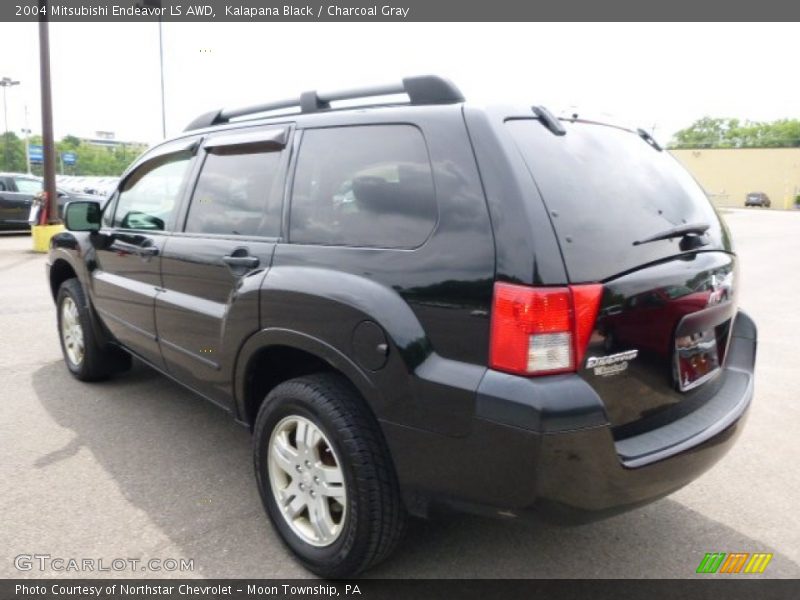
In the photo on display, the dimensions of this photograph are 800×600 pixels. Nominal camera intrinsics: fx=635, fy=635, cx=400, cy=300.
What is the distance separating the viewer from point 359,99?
2.79 metres

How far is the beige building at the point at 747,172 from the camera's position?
7019 centimetres

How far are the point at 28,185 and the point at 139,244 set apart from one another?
1554 cm

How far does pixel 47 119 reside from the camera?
42.4 feet

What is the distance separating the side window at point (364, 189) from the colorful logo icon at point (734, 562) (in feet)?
6.08

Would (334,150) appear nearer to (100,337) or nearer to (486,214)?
(486,214)

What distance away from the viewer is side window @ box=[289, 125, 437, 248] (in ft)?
7.55

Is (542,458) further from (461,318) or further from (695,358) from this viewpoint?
(695,358)

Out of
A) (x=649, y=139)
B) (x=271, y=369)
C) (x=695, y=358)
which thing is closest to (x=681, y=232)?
(x=695, y=358)

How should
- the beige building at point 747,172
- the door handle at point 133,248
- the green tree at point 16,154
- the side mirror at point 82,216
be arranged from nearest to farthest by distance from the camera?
the door handle at point 133,248 → the side mirror at point 82,216 → the beige building at point 747,172 → the green tree at point 16,154

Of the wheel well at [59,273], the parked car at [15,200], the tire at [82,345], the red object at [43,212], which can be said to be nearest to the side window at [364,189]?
the tire at [82,345]

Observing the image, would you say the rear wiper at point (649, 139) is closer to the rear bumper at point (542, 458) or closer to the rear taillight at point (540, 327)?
the rear taillight at point (540, 327)

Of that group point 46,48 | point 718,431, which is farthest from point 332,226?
point 46,48

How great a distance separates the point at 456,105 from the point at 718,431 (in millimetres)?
1544

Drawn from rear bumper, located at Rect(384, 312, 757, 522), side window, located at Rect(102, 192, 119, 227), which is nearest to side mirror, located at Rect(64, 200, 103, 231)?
side window, located at Rect(102, 192, 119, 227)
